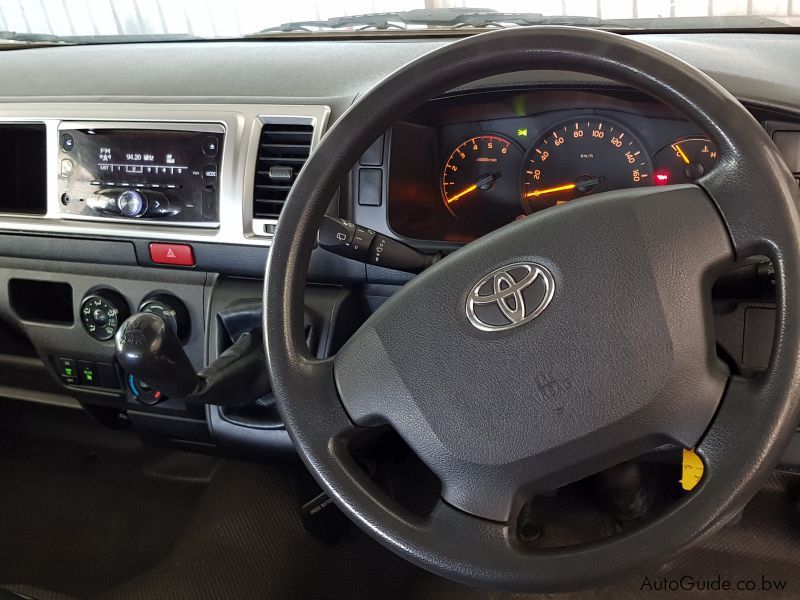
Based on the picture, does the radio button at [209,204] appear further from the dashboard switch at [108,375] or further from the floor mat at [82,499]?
the floor mat at [82,499]

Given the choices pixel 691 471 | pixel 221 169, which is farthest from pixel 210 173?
pixel 691 471

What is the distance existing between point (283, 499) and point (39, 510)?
545mm

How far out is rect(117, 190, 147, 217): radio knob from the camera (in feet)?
4.17

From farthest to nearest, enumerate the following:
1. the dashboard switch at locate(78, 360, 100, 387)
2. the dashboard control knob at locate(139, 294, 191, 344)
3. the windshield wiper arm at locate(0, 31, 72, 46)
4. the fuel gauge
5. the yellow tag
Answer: the windshield wiper arm at locate(0, 31, 72, 46)
the dashboard switch at locate(78, 360, 100, 387)
the dashboard control knob at locate(139, 294, 191, 344)
the fuel gauge
the yellow tag

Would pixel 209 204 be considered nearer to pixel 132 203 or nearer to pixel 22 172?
pixel 132 203

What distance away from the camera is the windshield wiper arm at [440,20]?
1.40 meters

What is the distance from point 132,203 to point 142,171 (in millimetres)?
58

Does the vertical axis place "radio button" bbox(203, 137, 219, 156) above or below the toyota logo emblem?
above

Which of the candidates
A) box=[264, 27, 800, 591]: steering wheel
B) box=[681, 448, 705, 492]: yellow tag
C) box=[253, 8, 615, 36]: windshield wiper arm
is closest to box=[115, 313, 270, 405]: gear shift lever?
box=[264, 27, 800, 591]: steering wheel

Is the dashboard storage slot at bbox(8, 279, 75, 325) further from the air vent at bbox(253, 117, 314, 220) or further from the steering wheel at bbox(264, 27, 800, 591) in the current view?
the steering wheel at bbox(264, 27, 800, 591)

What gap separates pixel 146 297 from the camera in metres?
1.35

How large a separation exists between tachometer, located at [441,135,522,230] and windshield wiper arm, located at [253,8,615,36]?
1.04ft

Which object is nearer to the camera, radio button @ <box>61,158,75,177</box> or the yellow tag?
the yellow tag

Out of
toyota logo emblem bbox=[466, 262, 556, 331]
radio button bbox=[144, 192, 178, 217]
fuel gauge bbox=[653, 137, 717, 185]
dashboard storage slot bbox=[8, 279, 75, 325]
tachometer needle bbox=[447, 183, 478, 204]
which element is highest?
fuel gauge bbox=[653, 137, 717, 185]
